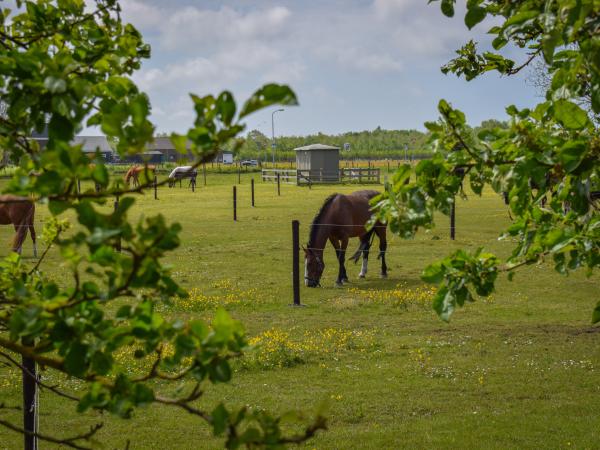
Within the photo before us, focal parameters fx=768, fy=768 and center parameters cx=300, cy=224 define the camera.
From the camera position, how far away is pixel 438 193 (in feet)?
10.3

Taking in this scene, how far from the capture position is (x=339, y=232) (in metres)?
17.3

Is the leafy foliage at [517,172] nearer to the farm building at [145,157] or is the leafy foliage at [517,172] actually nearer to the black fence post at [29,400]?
the farm building at [145,157]

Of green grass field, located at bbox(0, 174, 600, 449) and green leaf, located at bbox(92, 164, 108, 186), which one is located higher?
green leaf, located at bbox(92, 164, 108, 186)

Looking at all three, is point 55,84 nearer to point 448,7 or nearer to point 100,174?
point 100,174

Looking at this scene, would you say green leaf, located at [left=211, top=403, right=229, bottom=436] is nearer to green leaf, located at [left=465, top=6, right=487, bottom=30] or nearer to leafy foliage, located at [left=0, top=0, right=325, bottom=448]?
leafy foliage, located at [left=0, top=0, right=325, bottom=448]

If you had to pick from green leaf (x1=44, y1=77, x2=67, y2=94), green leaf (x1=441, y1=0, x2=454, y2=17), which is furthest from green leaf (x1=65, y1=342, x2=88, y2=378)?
green leaf (x1=441, y1=0, x2=454, y2=17)

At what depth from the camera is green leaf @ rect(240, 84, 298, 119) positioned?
66.9 inches

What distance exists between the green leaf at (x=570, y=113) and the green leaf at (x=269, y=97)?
1435 millimetres

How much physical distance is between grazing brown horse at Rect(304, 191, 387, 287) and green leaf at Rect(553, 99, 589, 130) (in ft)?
43.4

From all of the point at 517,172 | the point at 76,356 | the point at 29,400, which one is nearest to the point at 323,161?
the point at 29,400

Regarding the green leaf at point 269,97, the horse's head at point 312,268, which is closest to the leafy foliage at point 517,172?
the green leaf at point 269,97

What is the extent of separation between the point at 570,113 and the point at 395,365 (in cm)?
749

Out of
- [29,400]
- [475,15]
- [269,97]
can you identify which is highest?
[475,15]

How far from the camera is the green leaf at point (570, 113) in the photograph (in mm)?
2777
